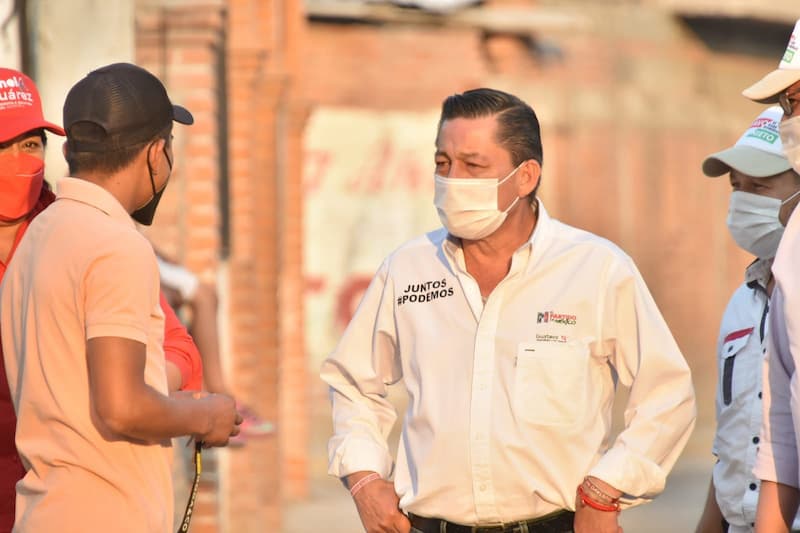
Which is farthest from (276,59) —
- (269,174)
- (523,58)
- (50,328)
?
(50,328)

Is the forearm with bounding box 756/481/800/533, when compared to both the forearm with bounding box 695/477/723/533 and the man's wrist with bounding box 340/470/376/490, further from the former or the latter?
the forearm with bounding box 695/477/723/533

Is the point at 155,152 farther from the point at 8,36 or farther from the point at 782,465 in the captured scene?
the point at 8,36

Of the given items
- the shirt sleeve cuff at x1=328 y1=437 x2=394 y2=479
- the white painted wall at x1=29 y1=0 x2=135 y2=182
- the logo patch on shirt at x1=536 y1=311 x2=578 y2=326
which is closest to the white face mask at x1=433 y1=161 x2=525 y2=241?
the logo patch on shirt at x1=536 y1=311 x2=578 y2=326

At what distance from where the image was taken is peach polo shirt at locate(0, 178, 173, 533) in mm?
3492

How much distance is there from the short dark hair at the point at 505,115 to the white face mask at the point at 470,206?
8 cm

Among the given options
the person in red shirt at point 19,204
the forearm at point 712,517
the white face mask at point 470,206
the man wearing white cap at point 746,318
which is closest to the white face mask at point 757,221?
the man wearing white cap at point 746,318

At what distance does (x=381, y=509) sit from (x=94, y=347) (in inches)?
45.5

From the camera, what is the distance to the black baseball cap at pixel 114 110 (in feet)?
12.0

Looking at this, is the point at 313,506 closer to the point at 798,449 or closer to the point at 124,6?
the point at 124,6

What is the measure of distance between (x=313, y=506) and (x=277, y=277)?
2734 mm

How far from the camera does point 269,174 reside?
41.4ft

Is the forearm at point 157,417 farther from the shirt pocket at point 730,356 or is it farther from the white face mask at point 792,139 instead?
the shirt pocket at point 730,356

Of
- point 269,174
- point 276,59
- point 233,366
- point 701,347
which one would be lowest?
point 701,347

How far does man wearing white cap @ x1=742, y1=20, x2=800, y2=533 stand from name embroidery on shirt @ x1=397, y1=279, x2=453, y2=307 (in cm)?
94
